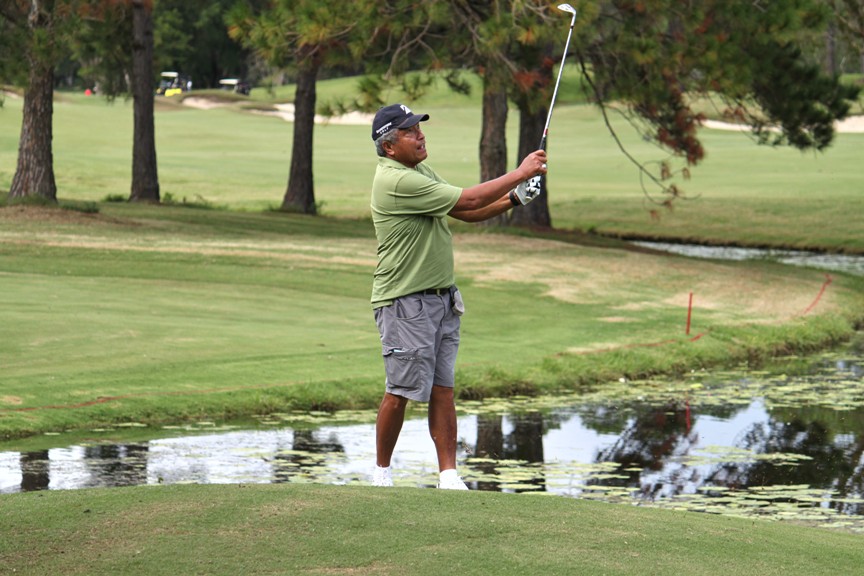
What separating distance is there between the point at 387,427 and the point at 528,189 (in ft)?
5.07

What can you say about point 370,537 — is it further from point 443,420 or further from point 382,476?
point 443,420

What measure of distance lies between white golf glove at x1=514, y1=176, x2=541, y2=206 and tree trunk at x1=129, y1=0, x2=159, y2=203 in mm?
25619

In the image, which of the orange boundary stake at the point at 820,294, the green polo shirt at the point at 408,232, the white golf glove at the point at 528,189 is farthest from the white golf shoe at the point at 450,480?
the orange boundary stake at the point at 820,294

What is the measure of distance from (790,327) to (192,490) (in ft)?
42.9

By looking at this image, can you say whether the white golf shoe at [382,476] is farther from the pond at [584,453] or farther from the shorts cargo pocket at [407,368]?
the pond at [584,453]

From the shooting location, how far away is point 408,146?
7.51 meters

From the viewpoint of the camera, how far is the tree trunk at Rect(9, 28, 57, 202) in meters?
26.2

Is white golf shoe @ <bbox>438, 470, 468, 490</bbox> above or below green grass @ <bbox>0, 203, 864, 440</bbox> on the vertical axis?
above

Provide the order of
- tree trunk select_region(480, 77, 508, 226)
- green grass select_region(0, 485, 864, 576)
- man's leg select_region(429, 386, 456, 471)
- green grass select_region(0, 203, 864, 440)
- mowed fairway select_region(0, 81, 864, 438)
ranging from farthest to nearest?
tree trunk select_region(480, 77, 508, 226) < mowed fairway select_region(0, 81, 864, 438) < green grass select_region(0, 203, 864, 440) < man's leg select_region(429, 386, 456, 471) < green grass select_region(0, 485, 864, 576)

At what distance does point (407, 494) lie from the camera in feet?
22.2

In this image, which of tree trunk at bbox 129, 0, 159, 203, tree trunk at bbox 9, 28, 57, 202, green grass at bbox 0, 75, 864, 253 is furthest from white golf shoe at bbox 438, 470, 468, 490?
tree trunk at bbox 129, 0, 159, 203

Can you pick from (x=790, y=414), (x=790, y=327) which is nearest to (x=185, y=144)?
(x=790, y=327)

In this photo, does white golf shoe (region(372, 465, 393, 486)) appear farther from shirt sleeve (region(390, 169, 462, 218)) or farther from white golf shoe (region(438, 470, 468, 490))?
shirt sleeve (region(390, 169, 462, 218))

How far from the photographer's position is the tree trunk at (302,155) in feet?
112
